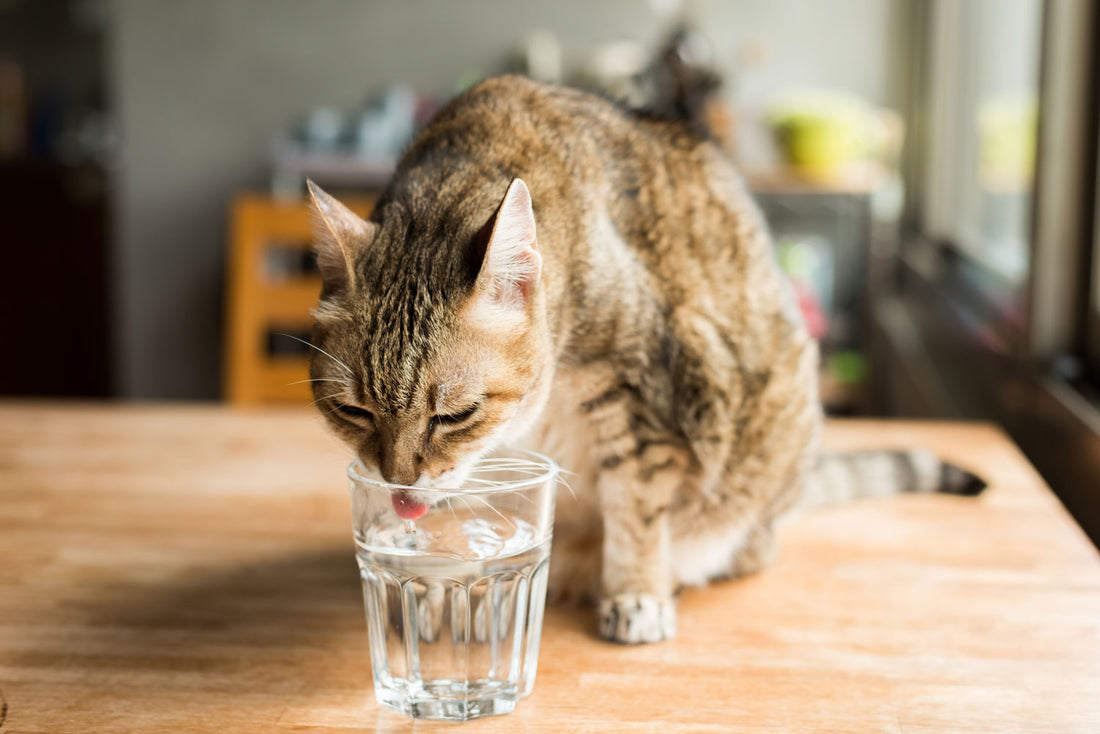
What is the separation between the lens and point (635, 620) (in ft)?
2.72

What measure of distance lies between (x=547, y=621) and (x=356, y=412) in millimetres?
267

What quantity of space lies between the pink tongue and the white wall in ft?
10.9

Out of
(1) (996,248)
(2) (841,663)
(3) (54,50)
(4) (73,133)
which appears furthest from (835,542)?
(3) (54,50)

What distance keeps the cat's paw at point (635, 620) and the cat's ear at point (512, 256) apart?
10.7 inches

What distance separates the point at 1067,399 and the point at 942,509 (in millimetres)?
348

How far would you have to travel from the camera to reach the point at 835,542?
105 cm

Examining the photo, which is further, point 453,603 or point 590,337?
point 590,337

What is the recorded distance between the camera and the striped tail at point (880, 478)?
1.16 m

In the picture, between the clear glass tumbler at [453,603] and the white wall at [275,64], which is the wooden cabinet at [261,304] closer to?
the clear glass tumbler at [453,603]

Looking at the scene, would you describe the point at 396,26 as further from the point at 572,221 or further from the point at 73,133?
the point at 572,221

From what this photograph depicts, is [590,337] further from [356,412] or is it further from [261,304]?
[261,304]

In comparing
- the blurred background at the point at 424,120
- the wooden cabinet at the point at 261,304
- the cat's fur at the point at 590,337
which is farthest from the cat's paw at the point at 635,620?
the blurred background at the point at 424,120

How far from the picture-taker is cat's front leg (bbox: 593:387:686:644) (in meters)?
0.92

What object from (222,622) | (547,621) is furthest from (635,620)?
(222,622)
